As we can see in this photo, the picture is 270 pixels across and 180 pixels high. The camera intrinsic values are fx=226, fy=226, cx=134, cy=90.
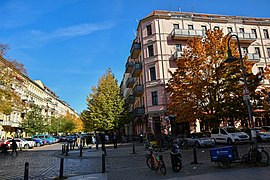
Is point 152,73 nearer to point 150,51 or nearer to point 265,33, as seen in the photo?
point 150,51

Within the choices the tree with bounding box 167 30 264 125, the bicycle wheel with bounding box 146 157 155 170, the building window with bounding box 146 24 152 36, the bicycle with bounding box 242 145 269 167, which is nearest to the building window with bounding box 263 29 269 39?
the tree with bounding box 167 30 264 125

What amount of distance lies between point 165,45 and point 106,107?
49.4 ft

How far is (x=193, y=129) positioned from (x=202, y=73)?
1079 cm

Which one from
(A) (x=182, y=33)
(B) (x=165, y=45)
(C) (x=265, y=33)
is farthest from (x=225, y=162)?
(C) (x=265, y=33)

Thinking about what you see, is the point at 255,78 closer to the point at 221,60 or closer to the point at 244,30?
the point at 221,60

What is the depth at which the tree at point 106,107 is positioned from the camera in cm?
4041

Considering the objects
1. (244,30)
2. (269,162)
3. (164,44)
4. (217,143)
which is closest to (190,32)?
(164,44)

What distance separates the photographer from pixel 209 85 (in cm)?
2267

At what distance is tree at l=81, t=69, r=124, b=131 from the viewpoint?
4041 centimetres

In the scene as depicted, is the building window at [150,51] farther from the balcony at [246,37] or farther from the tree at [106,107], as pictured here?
the balcony at [246,37]

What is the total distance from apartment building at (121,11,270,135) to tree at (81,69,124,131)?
18.0 ft

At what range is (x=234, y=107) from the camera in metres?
22.6

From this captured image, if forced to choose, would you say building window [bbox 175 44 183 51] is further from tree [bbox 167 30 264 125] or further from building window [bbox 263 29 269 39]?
building window [bbox 263 29 269 39]

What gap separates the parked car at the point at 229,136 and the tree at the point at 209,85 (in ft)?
3.94
